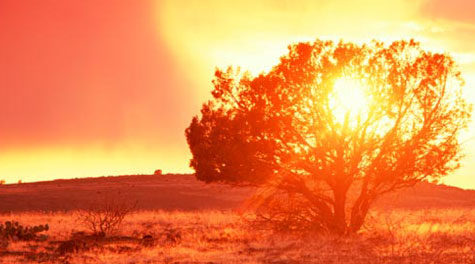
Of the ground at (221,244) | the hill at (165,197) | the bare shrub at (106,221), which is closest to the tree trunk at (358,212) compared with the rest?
the ground at (221,244)

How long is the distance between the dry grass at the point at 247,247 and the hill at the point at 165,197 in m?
25.8

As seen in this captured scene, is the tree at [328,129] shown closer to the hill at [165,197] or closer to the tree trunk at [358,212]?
the tree trunk at [358,212]

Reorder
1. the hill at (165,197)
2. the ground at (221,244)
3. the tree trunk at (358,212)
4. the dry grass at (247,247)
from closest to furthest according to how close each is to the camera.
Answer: the dry grass at (247,247)
the ground at (221,244)
the tree trunk at (358,212)
the hill at (165,197)

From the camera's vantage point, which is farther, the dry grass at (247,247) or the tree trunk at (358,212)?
the tree trunk at (358,212)

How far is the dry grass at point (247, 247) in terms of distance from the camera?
1923 centimetres

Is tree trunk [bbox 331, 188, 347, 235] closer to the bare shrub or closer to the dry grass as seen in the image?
the dry grass

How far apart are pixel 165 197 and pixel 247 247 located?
4036cm

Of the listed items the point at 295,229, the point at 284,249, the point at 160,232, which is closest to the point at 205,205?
the point at 160,232

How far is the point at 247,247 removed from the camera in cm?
2241

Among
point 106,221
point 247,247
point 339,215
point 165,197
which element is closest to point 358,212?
point 339,215

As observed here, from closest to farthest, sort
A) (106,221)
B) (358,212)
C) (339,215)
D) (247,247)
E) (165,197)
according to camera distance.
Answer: (247,247) → (339,215) → (358,212) → (106,221) → (165,197)

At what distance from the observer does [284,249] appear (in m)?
21.7

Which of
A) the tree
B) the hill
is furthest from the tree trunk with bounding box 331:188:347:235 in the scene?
the hill

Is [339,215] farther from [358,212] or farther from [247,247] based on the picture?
[247,247]
